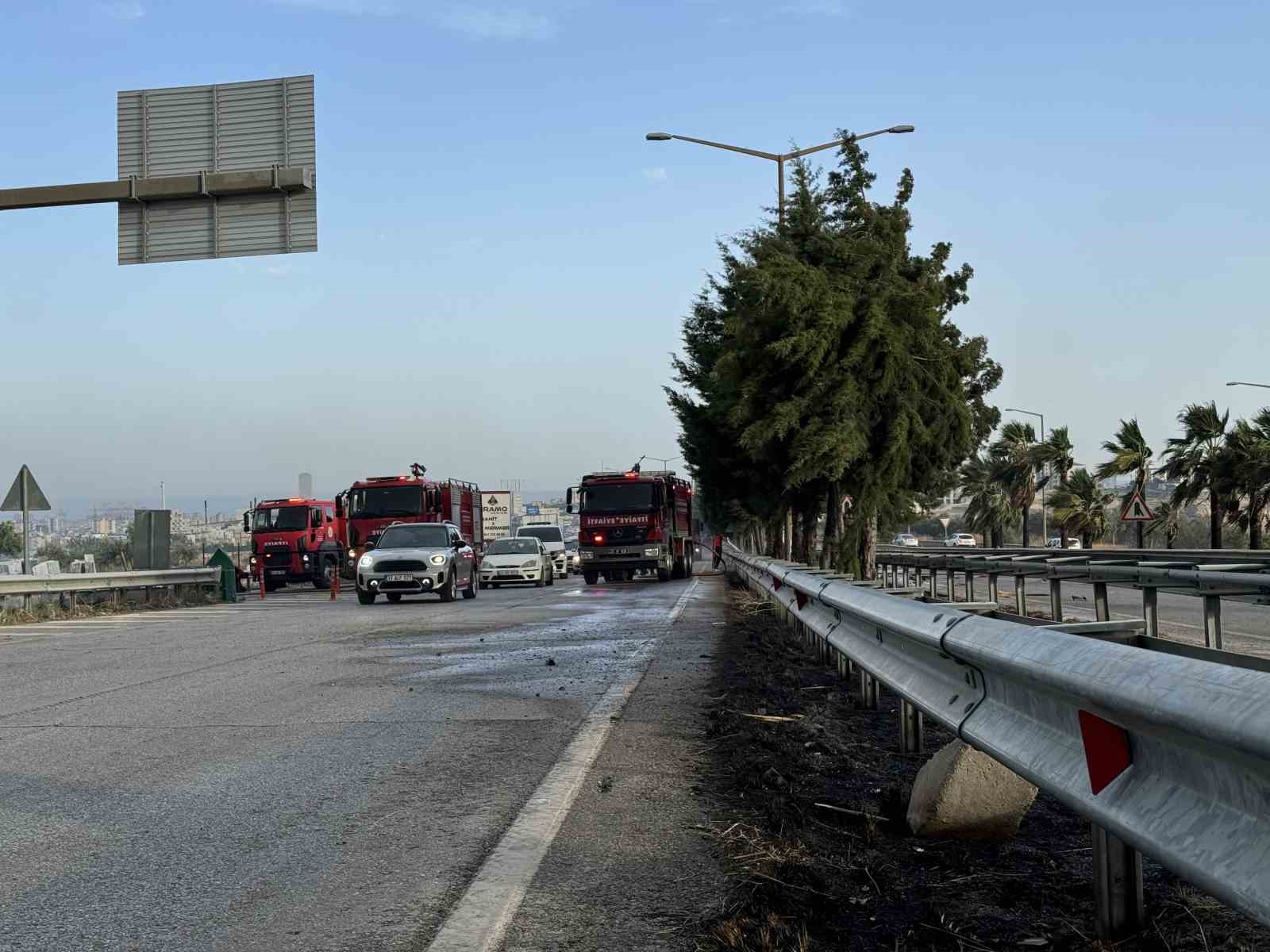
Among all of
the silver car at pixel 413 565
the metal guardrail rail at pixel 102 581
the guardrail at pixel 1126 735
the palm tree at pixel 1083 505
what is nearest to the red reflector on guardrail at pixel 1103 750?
the guardrail at pixel 1126 735

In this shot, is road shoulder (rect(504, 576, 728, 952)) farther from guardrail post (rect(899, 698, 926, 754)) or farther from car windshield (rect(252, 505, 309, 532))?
car windshield (rect(252, 505, 309, 532))

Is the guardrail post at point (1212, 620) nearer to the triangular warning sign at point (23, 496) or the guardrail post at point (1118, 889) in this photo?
the guardrail post at point (1118, 889)

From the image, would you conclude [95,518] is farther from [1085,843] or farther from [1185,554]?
[1085,843]

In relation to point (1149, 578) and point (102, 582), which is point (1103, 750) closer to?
point (1149, 578)

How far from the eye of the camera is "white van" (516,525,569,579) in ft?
167

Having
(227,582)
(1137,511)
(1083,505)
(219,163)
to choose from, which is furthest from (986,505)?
(219,163)

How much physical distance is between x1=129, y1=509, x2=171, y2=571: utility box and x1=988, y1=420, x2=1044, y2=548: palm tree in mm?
38878

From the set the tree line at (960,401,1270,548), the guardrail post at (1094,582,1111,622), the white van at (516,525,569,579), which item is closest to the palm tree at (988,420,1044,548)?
the tree line at (960,401,1270,548)

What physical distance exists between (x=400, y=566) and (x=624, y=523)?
1624cm

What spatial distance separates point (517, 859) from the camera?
498 centimetres

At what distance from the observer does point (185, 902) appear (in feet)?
14.9

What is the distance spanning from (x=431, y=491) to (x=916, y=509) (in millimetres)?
17934

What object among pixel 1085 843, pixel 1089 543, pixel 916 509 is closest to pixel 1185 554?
pixel 916 509

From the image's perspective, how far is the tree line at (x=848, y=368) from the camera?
2211cm
